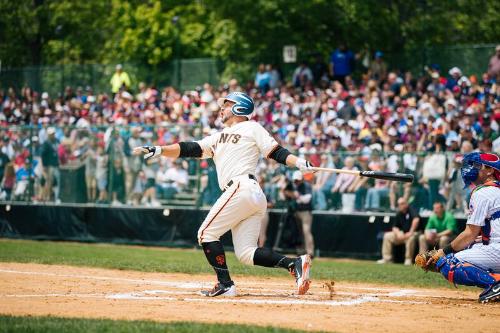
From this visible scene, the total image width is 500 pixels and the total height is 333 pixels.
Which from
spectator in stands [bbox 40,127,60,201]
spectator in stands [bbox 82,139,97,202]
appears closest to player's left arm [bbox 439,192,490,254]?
spectator in stands [bbox 82,139,97,202]

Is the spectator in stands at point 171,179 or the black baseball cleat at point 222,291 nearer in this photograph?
the black baseball cleat at point 222,291

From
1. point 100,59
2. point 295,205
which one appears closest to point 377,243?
point 295,205

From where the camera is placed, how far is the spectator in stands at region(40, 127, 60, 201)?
74.2ft

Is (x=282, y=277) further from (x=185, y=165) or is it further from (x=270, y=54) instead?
(x=270, y=54)

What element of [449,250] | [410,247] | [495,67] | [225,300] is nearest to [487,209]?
[449,250]

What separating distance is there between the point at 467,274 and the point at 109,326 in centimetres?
406

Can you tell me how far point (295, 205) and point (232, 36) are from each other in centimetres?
1218

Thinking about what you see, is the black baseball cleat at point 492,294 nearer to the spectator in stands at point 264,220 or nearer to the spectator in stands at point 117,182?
the spectator in stands at point 264,220

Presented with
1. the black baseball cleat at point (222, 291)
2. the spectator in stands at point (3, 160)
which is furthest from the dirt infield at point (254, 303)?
the spectator in stands at point (3, 160)

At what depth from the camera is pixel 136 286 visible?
435 inches

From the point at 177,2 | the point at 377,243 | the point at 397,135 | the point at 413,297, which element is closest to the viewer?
the point at 413,297

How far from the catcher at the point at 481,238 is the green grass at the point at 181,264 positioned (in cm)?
272

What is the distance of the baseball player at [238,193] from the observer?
9516 millimetres

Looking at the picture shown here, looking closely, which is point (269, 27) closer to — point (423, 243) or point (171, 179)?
point (171, 179)
